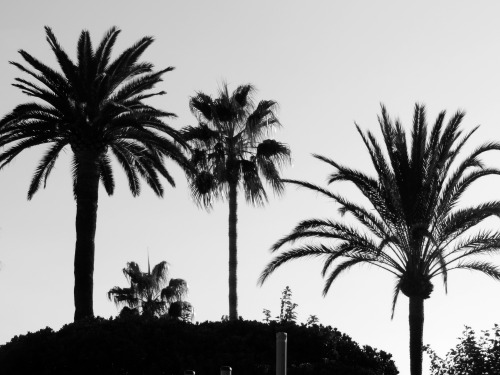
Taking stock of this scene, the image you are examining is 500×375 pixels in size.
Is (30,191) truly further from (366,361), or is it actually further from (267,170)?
(366,361)

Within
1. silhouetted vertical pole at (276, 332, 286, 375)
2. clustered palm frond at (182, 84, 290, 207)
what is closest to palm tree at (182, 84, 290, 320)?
clustered palm frond at (182, 84, 290, 207)

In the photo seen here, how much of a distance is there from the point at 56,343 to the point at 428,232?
31.9 ft

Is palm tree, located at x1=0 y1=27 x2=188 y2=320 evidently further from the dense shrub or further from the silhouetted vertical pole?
the silhouetted vertical pole

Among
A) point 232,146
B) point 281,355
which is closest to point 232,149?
point 232,146

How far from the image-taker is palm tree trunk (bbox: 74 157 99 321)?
103ft

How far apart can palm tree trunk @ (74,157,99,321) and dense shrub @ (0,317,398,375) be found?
8.24 ft

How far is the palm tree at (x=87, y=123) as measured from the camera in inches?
1249

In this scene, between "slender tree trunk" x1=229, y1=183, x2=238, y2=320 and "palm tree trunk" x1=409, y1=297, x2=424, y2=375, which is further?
"slender tree trunk" x1=229, y1=183, x2=238, y2=320

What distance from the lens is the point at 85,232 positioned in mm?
31844

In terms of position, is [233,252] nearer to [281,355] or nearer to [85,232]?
[85,232]

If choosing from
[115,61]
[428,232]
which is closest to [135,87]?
[115,61]

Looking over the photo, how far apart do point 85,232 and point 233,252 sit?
321 inches

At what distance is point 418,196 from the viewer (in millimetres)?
30000

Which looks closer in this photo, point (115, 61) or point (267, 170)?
point (115, 61)
